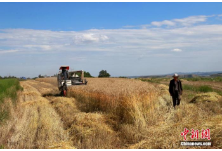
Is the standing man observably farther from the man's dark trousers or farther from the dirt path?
the dirt path

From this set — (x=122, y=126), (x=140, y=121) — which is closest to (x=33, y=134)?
(x=122, y=126)

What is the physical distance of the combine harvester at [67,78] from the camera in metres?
20.5

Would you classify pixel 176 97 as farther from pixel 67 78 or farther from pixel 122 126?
pixel 67 78

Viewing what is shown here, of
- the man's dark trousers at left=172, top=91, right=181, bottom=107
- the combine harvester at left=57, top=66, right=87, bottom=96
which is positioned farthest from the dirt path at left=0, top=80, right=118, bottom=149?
the combine harvester at left=57, top=66, right=87, bottom=96

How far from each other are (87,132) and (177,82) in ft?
16.8

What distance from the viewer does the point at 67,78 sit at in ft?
69.2

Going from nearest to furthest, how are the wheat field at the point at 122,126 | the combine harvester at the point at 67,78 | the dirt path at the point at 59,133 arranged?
the wheat field at the point at 122,126
the dirt path at the point at 59,133
the combine harvester at the point at 67,78

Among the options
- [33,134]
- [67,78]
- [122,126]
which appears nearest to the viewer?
[33,134]

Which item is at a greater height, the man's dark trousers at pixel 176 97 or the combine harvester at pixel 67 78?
the combine harvester at pixel 67 78

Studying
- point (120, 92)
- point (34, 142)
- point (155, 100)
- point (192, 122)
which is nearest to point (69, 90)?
point (120, 92)

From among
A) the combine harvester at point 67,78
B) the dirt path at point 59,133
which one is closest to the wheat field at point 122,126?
the dirt path at point 59,133

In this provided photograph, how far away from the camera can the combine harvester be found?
2045 centimetres

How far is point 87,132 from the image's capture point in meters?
9.41

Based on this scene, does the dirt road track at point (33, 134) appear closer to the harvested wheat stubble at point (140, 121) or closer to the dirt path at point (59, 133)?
the dirt path at point (59, 133)
